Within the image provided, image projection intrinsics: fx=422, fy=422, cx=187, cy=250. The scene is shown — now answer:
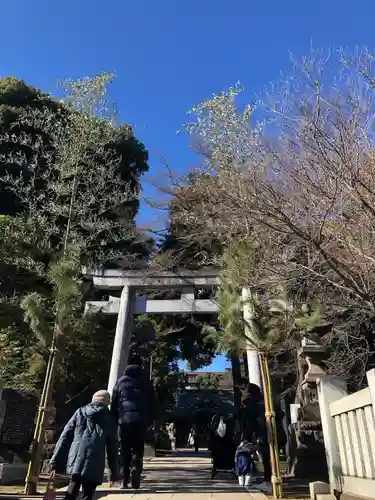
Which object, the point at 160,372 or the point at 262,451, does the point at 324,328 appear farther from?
the point at 160,372

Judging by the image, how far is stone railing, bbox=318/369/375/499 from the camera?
133 inches

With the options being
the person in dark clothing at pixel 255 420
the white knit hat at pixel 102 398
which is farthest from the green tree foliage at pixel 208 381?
the white knit hat at pixel 102 398

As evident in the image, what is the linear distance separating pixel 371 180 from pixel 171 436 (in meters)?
22.6

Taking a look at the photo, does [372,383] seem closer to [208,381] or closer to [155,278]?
[155,278]

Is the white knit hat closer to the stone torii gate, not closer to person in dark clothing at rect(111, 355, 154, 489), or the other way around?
person in dark clothing at rect(111, 355, 154, 489)

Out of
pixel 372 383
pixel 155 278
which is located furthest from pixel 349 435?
pixel 155 278

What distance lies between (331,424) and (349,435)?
16.9 inches

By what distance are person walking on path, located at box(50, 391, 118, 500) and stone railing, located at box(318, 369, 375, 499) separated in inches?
83.6

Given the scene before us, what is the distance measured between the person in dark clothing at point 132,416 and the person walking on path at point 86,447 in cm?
142

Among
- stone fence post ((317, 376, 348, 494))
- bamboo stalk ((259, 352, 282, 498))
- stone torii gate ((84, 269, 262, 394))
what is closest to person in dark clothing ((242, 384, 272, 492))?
bamboo stalk ((259, 352, 282, 498))

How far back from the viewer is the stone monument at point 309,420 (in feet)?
21.7

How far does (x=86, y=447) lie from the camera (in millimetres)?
3424

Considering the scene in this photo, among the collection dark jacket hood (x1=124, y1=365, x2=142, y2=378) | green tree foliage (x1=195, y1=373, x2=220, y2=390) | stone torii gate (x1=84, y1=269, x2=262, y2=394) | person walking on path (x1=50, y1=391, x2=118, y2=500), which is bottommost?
person walking on path (x1=50, y1=391, x2=118, y2=500)

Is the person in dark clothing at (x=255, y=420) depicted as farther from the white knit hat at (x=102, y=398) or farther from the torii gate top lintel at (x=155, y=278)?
the torii gate top lintel at (x=155, y=278)
